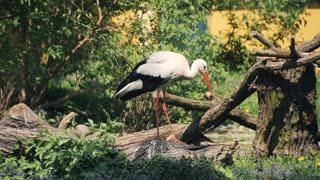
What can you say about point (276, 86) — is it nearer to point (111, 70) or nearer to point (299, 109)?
point (299, 109)

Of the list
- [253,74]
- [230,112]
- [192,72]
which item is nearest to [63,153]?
[253,74]

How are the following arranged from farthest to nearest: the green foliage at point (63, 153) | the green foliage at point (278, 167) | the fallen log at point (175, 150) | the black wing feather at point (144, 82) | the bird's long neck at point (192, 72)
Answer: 1. the bird's long neck at point (192, 72)
2. the black wing feather at point (144, 82)
3. the fallen log at point (175, 150)
4. the green foliage at point (278, 167)
5. the green foliage at point (63, 153)

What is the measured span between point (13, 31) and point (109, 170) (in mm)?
5670

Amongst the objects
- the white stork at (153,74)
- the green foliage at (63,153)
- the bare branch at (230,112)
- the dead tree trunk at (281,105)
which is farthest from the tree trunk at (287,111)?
the green foliage at (63,153)

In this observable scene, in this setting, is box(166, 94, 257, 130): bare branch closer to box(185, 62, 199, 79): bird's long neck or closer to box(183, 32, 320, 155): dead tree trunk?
box(183, 32, 320, 155): dead tree trunk

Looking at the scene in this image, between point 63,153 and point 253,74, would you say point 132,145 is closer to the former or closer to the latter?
point 63,153

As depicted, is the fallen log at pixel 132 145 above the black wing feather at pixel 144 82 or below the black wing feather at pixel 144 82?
below

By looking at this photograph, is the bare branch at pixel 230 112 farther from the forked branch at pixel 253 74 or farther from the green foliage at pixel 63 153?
the green foliage at pixel 63 153

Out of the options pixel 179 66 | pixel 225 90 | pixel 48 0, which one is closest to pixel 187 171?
pixel 179 66

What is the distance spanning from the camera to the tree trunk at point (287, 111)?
28.2 ft

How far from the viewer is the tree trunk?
860 cm

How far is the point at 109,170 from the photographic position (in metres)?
7.26

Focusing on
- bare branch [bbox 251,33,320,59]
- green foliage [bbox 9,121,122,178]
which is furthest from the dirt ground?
green foliage [bbox 9,121,122,178]

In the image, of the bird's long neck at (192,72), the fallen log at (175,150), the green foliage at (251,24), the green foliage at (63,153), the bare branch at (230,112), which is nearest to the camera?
the green foliage at (63,153)
